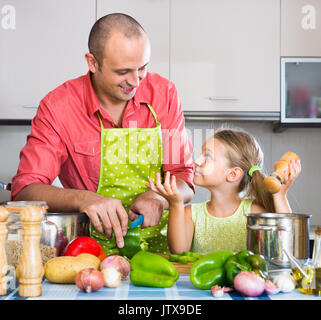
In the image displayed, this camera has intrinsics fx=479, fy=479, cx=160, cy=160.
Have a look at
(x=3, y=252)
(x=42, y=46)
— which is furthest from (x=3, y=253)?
(x=42, y=46)

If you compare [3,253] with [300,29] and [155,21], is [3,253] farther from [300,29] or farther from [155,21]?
[300,29]

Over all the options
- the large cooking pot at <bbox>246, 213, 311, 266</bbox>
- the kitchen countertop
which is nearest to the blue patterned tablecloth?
the kitchen countertop

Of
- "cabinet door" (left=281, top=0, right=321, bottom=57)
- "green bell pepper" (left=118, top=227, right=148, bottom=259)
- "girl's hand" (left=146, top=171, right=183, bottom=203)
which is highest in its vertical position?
"cabinet door" (left=281, top=0, right=321, bottom=57)

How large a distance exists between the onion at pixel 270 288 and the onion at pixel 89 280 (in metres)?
0.28

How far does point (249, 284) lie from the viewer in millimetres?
794

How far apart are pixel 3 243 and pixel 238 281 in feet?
1.29

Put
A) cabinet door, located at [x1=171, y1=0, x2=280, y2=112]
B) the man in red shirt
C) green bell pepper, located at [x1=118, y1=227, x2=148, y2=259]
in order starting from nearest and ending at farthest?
1. green bell pepper, located at [x1=118, y1=227, x2=148, y2=259]
2. the man in red shirt
3. cabinet door, located at [x1=171, y1=0, x2=280, y2=112]

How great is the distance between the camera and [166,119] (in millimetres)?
1677

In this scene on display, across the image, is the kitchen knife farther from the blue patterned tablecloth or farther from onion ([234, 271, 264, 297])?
onion ([234, 271, 264, 297])

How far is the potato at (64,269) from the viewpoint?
866mm

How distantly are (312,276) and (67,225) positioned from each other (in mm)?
567

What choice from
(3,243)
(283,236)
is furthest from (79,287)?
(283,236)

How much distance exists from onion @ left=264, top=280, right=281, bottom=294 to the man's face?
811 mm

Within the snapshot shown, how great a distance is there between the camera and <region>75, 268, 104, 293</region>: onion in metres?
0.80
